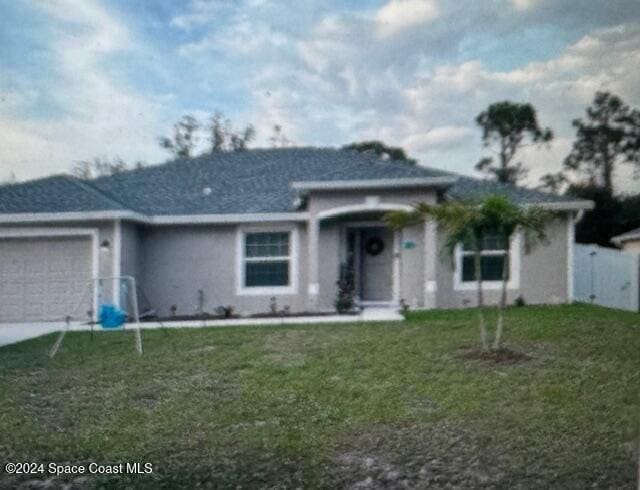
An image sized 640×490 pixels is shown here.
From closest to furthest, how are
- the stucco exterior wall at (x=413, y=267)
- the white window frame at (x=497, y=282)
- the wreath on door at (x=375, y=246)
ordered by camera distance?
1. the white window frame at (x=497, y=282)
2. the stucco exterior wall at (x=413, y=267)
3. the wreath on door at (x=375, y=246)

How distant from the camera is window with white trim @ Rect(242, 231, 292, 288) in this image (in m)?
15.9

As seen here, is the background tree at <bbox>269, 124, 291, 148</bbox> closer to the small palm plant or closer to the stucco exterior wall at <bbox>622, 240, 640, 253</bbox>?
the stucco exterior wall at <bbox>622, 240, 640, 253</bbox>

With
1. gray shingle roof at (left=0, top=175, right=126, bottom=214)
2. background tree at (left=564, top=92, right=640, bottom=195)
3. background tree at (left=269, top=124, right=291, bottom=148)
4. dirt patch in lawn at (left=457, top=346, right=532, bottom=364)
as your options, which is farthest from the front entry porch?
background tree at (left=269, top=124, right=291, bottom=148)

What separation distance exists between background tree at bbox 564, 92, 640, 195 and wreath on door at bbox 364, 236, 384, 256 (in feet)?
57.7

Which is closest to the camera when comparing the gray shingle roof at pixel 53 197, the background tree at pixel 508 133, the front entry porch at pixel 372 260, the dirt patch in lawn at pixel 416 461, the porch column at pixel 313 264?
the dirt patch in lawn at pixel 416 461

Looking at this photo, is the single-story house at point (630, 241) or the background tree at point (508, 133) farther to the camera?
the single-story house at point (630, 241)

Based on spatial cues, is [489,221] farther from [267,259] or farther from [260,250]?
[260,250]

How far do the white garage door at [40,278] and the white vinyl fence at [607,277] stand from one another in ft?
47.8

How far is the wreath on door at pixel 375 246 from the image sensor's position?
53.3ft

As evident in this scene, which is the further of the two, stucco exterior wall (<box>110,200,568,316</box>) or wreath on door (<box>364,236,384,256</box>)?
wreath on door (<box>364,236,384,256</box>)

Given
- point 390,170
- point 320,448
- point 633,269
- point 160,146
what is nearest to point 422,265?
point 390,170

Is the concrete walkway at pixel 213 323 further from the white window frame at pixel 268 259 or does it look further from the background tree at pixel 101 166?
the background tree at pixel 101 166

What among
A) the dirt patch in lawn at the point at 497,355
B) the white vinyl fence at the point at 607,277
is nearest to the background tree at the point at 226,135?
the white vinyl fence at the point at 607,277

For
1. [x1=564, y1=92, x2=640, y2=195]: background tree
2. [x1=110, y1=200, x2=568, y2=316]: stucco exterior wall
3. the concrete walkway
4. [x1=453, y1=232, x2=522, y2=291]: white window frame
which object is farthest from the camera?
[x1=564, y1=92, x2=640, y2=195]: background tree
